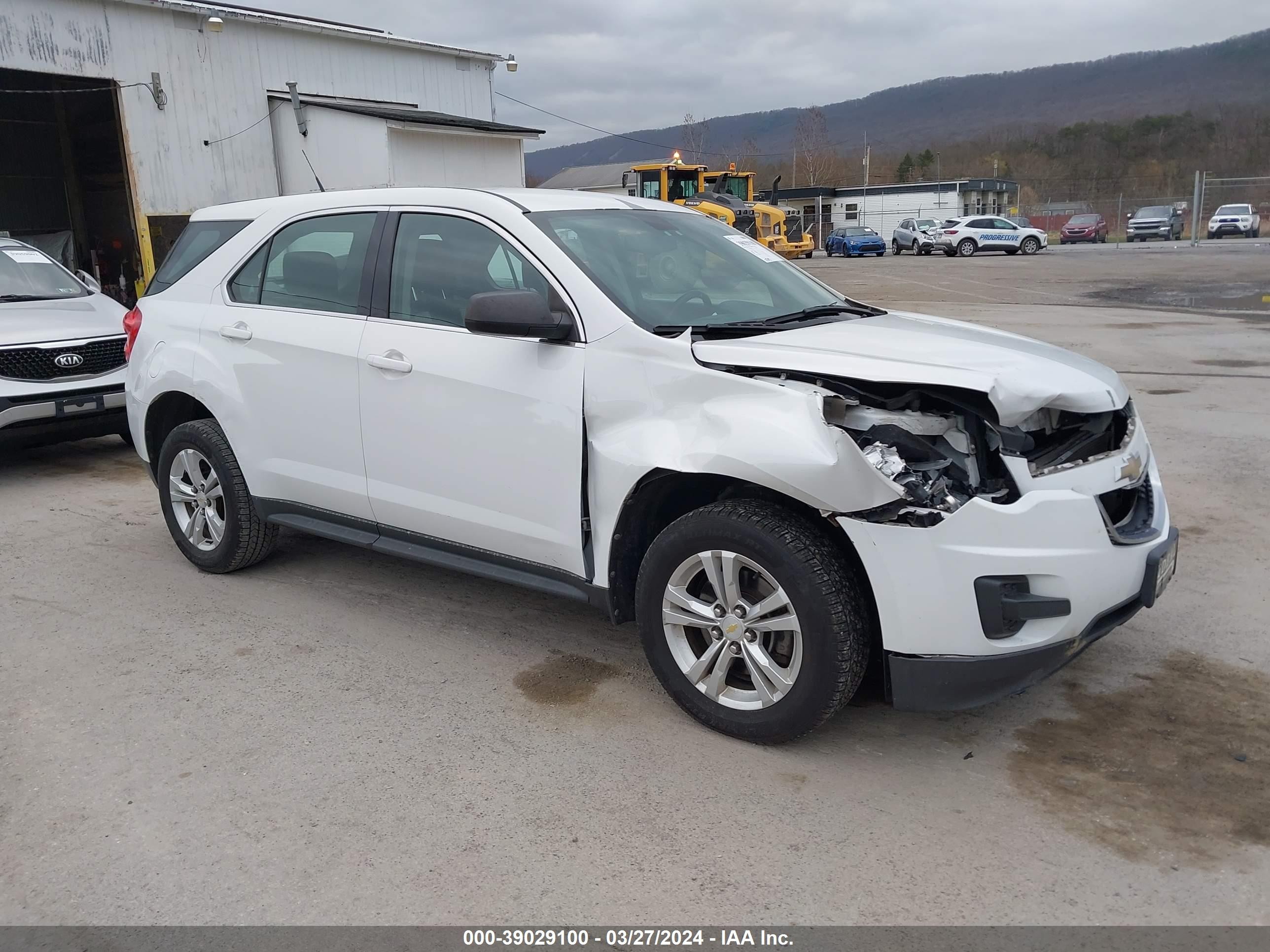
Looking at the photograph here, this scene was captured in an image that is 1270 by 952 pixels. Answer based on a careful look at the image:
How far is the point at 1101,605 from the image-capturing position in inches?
124

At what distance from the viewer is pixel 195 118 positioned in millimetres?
18031

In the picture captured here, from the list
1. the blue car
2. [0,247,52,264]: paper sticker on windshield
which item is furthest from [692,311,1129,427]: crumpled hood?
the blue car

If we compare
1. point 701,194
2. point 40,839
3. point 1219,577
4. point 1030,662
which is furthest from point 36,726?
point 701,194

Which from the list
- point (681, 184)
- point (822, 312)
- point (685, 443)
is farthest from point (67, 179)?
point (685, 443)

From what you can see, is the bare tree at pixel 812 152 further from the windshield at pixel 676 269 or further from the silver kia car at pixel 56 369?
the windshield at pixel 676 269

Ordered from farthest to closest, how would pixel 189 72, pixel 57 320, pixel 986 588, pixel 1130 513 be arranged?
pixel 189 72 < pixel 57 320 < pixel 1130 513 < pixel 986 588

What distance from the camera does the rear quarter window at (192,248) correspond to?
506cm

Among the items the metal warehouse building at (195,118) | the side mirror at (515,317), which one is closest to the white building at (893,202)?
the metal warehouse building at (195,118)

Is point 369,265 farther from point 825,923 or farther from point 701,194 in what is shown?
point 701,194

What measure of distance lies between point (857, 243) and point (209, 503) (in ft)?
138

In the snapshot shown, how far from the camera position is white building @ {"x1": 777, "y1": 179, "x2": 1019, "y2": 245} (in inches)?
2216

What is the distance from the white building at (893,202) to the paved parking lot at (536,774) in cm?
5536
